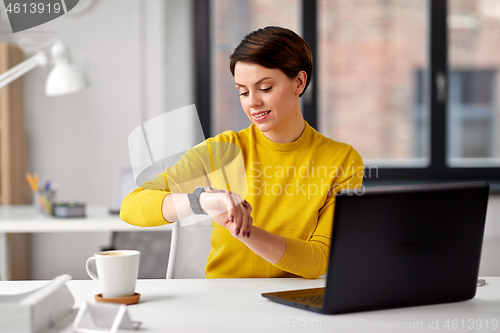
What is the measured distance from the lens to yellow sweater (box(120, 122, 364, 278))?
1315mm

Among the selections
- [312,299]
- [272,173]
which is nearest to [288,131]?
[272,173]

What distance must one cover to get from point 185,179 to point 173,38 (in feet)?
6.51

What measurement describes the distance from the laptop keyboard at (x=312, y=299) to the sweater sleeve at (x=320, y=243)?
0.18 metres

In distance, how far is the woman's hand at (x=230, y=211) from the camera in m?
1.04

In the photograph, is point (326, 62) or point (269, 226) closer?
point (269, 226)

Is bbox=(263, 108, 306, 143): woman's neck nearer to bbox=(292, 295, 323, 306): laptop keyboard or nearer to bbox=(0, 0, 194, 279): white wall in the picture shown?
bbox=(292, 295, 323, 306): laptop keyboard

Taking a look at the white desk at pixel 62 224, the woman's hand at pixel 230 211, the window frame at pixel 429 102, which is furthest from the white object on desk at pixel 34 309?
the window frame at pixel 429 102

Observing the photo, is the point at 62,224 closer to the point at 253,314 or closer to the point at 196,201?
the point at 196,201

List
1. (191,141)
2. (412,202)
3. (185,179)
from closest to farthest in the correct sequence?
(412,202) → (185,179) → (191,141)

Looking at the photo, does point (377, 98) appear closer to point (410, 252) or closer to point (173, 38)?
point (173, 38)

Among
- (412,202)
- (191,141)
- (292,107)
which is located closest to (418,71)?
(191,141)

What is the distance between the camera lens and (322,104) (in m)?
3.22

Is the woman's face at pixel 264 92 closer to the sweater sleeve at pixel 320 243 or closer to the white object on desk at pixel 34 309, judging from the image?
the sweater sleeve at pixel 320 243

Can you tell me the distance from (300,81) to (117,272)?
710 mm
